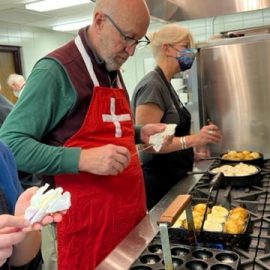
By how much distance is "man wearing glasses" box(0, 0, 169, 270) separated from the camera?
1.08 m

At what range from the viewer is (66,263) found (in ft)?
3.77

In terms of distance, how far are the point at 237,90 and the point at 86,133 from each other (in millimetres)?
1355

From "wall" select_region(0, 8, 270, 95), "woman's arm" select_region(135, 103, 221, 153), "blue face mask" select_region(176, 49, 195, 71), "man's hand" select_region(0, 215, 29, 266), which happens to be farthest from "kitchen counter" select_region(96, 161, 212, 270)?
"wall" select_region(0, 8, 270, 95)

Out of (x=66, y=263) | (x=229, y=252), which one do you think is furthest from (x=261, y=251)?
(x=66, y=263)

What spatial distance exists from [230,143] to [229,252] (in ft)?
4.88

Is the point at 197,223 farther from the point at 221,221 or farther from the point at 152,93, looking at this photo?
the point at 152,93

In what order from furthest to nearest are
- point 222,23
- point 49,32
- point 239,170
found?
point 49,32 → point 222,23 → point 239,170

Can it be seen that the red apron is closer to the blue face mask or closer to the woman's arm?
the woman's arm

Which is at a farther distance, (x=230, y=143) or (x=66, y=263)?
(x=230, y=143)

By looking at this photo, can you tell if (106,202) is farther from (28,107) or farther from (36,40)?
(36,40)

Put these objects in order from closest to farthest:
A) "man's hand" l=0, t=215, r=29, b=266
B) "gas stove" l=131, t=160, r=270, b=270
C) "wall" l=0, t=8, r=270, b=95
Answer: "man's hand" l=0, t=215, r=29, b=266 → "gas stove" l=131, t=160, r=270, b=270 → "wall" l=0, t=8, r=270, b=95

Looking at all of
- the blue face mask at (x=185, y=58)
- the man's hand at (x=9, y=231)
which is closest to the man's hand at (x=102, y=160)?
the man's hand at (x=9, y=231)

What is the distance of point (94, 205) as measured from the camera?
3.75ft

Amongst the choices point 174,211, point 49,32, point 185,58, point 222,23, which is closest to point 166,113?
point 185,58
